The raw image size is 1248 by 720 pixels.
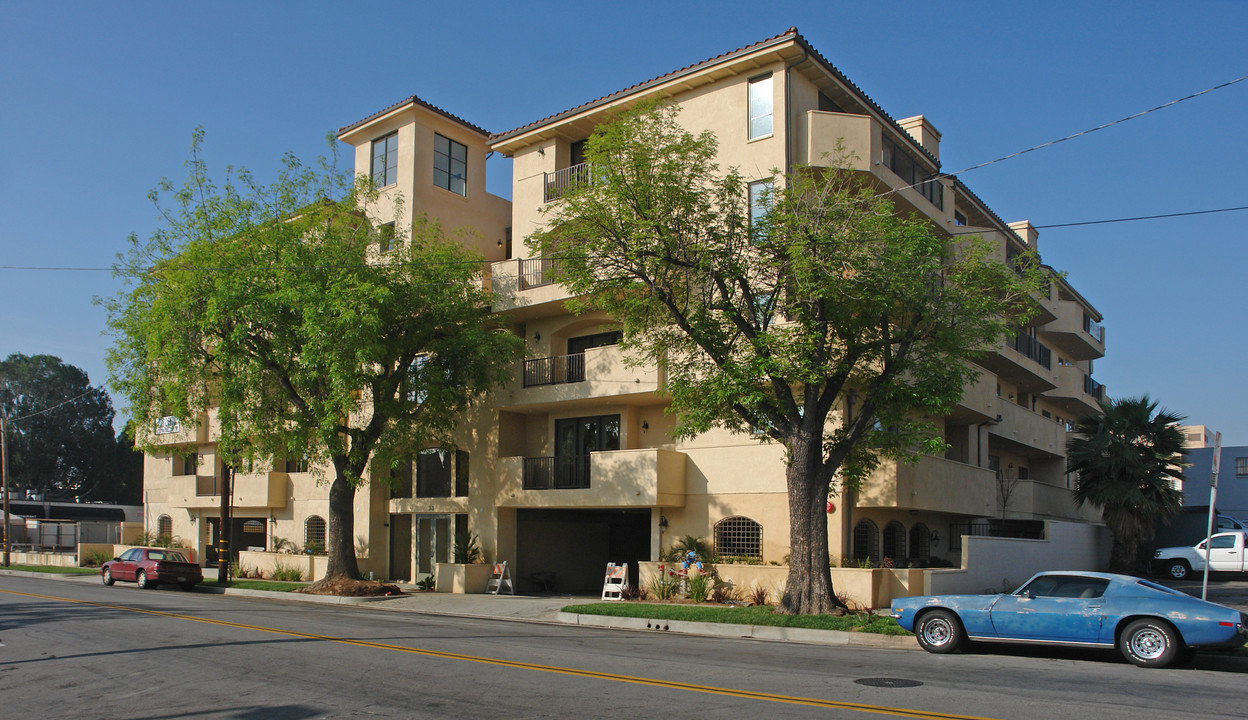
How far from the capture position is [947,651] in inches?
574

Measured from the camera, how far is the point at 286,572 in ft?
108

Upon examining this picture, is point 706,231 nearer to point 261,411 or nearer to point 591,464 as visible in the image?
point 591,464

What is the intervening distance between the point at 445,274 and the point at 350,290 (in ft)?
10.8

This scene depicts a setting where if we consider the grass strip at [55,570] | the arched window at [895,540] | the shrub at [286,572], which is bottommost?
the grass strip at [55,570]

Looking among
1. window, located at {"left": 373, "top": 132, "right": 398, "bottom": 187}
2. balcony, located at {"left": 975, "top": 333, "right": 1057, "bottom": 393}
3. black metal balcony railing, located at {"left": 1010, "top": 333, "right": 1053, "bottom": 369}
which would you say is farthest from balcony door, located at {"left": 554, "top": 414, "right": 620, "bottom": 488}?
black metal balcony railing, located at {"left": 1010, "top": 333, "right": 1053, "bottom": 369}

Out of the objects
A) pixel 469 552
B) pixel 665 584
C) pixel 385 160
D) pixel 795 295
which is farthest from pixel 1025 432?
pixel 385 160

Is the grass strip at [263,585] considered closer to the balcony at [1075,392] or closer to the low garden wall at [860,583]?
the low garden wall at [860,583]

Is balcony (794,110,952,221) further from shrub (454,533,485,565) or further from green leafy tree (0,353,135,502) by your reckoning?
green leafy tree (0,353,135,502)

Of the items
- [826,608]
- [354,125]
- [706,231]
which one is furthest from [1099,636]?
[354,125]

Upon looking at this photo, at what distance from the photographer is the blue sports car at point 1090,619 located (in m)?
12.6

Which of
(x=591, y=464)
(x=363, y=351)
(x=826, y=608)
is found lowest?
(x=826, y=608)

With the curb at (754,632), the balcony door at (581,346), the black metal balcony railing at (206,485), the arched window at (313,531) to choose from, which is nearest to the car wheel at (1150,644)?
the curb at (754,632)

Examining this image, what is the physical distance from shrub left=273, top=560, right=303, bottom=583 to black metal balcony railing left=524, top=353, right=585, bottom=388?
448 inches

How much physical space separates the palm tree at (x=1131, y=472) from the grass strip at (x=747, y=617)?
16.5 meters
